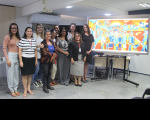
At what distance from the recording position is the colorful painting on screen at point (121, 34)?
4008 mm

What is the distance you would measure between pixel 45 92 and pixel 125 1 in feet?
12.4

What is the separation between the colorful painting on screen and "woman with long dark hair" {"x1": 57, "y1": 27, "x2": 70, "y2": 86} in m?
1.07

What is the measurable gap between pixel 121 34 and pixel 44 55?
238 cm

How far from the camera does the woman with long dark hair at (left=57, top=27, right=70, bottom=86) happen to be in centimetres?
383

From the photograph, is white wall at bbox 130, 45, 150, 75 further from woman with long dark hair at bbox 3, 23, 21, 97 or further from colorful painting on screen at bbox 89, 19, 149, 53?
woman with long dark hair at bbox 3, 23, 21, 97

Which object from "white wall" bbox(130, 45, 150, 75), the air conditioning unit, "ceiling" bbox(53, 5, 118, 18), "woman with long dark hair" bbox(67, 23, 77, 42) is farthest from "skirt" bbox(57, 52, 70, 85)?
"white wall" bbox(130, 45, 150, 75)

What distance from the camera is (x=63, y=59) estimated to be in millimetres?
3967

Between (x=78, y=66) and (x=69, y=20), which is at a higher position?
(x=69, y=20)

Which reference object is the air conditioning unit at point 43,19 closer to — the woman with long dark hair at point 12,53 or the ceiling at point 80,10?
the ceiling at point 80,10

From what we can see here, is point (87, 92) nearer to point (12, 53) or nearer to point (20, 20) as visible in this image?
point (12, 53)

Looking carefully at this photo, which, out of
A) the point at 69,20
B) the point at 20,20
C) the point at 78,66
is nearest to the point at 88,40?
the point at 78,66

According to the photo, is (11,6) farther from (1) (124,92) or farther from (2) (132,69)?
(2) (132,69)

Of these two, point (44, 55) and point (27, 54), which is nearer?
point (27, 54)

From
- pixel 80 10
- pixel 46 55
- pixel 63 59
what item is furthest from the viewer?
pixel 80 10
